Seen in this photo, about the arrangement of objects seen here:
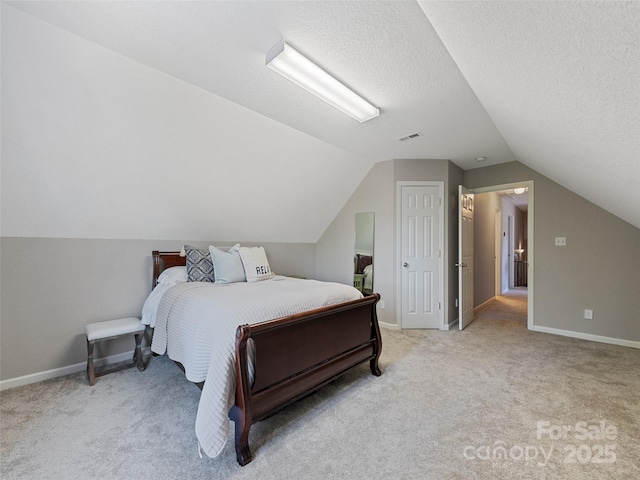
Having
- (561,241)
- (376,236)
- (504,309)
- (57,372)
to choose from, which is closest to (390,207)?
(376,236)

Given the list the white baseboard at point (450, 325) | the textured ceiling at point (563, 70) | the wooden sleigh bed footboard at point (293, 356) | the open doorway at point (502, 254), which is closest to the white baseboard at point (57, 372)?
the wooden sleigh bed footboard at point (293, 356)

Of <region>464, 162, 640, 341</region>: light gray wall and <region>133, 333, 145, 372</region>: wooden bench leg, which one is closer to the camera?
<region>133, 333, 145, 372</region>: wooden bench leg

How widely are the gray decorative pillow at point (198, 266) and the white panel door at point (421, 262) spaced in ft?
8.21

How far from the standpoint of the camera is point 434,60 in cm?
177

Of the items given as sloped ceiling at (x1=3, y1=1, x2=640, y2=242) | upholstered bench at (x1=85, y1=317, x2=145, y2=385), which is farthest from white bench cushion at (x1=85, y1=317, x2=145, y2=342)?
sloped ceiling at (x1=3, y1=1, x2=640, y2=242)

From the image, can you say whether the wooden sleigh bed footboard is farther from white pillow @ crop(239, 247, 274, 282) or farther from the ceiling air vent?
the ceiling air vent

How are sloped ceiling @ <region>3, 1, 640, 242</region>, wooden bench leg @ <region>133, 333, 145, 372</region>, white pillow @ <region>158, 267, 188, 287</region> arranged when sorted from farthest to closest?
white pillow @ <region>158, 267, 188, 287</region> → wooden bench leg @ <region>133, 333, 145, 372</region> → sloped ceiling @ <region>3, 1, 640, 242</region>

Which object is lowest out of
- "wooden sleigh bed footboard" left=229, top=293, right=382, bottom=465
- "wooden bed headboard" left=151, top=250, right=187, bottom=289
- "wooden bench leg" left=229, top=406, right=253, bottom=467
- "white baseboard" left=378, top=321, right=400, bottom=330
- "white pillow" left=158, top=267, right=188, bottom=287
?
"white baseboard" left=378, top=321, right=400, bottom=330

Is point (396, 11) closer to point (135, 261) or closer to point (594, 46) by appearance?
point (594, 46)

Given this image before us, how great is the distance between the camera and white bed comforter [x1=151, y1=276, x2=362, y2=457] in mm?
1481

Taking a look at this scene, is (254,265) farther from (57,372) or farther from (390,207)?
(390,207)

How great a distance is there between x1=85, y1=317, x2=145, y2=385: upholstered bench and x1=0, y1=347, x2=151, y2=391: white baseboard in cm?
10

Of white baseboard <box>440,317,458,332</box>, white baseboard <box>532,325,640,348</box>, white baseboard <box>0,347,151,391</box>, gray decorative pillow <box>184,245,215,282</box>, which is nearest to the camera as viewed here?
white baseboard <box>0,347,151,391</box>

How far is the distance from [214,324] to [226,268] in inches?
50.4
